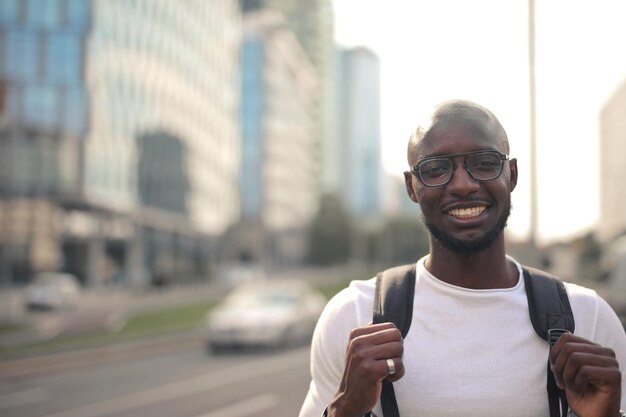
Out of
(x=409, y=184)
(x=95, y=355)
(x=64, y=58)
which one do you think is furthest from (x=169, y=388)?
(x=64, y=58)

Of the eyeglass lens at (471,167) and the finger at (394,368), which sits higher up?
the eyeglass lens at (471,167)

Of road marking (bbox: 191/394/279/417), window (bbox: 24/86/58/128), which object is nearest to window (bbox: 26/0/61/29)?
window (bbox: 24/86/58/128)

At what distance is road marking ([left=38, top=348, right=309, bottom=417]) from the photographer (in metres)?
10.4

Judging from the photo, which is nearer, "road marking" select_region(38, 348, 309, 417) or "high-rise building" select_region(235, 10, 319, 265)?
"road marking" select_region(38, 348, 309, 417)

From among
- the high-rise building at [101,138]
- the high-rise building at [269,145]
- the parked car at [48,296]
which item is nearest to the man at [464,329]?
the parked car at [48,296]

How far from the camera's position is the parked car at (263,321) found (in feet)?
55.8

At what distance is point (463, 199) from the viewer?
2092 mm

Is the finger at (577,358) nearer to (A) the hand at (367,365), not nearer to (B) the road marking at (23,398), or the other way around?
(A) the hand at (367,365)

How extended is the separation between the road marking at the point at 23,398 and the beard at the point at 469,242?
10163 millimetres

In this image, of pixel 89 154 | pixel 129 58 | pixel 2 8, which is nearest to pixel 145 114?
pixel 129 58

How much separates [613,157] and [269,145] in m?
75.4

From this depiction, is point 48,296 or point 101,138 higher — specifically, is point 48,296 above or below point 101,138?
below

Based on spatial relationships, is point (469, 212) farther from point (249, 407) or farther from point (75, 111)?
point (75, 111)

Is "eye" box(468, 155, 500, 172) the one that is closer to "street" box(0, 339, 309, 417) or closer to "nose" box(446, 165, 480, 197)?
"nose" box(446, 165, 480, 197)
